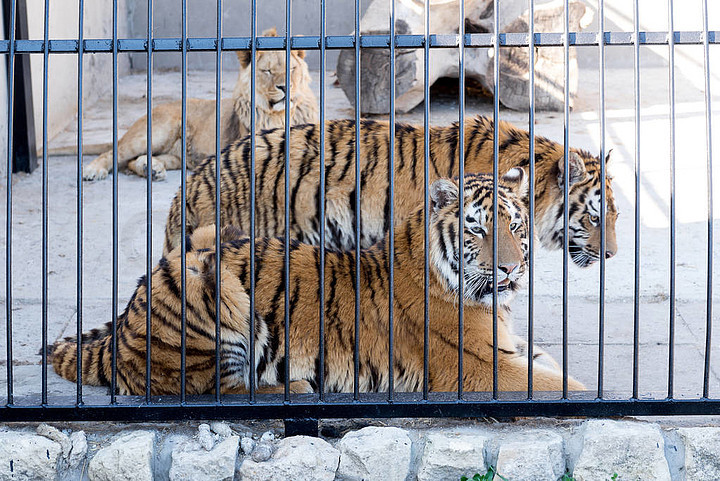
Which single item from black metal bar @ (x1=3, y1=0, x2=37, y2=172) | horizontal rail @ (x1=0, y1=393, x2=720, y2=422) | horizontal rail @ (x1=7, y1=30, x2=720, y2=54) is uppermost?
black metal bar @ (x1=3, y1=0, x2=37, y2=172)

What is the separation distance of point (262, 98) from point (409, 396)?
15.4 ft

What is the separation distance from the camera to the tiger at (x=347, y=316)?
3654 mm

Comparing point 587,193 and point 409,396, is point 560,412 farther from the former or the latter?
point 587,193

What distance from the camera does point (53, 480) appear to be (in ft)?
11.0

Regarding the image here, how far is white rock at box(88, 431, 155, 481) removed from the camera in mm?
3311

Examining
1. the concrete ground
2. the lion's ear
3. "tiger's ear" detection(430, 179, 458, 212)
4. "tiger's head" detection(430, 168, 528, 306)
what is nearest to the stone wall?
the concrete ground

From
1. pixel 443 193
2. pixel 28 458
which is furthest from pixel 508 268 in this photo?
pixel 28 458

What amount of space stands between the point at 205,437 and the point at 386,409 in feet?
2.08

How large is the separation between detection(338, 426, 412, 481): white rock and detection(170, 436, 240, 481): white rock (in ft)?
1.26

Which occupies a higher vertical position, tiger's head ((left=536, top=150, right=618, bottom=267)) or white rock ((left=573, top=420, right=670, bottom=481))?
tiger's head ((left=536, top=150, right=618, bottom=267))

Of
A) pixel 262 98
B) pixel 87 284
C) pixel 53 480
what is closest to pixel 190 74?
pixel 262 98

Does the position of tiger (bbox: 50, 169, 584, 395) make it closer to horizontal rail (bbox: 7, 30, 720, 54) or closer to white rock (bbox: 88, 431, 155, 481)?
white rock (bbox: 88, 431, 155, 481)

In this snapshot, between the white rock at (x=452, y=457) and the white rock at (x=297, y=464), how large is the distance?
12.4 inches

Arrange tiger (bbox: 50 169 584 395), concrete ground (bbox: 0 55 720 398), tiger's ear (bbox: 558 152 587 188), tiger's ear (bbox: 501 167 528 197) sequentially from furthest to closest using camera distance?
tiger's ear (bbox: 558 152 587 188) → concrete ground (bbox: 0 55 720 398) → tiger's ear (bbox: 501 167 528 197) → tiger (bbox: 50 169 584 395)
